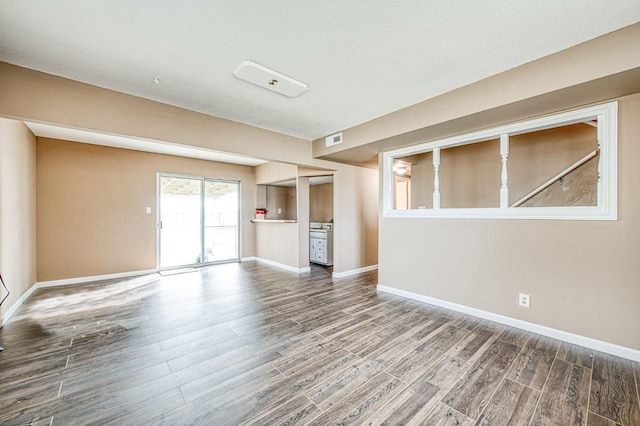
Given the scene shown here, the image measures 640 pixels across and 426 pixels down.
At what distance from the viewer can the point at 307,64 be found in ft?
7.34

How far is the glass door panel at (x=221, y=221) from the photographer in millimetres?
6316

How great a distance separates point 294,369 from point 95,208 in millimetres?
5117

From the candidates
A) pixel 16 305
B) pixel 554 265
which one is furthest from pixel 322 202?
pixel 16 305

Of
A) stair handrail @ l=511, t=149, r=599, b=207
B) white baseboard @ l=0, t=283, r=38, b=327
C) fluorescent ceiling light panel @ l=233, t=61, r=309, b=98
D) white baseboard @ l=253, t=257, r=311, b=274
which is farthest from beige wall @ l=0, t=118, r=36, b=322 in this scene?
stair handrail @ l=511, t=149, r=599, b=207

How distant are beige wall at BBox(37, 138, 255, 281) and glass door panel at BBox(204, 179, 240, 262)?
34.5 inches

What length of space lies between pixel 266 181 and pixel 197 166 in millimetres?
1651

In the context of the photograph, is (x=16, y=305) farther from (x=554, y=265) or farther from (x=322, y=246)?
(x=554, y=265)

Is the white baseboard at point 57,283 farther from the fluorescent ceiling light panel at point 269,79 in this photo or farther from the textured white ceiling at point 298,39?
the fluorescent ceiling light panel at point 269,79

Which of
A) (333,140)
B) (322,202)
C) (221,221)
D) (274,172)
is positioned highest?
(333,140)

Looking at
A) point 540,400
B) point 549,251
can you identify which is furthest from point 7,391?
point 549,251

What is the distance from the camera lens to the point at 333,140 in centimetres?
414

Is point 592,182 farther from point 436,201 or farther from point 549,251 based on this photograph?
point 436,201

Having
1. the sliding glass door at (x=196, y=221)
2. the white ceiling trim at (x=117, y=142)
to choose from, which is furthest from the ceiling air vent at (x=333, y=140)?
the sliding glass door at (x=196, y=221)

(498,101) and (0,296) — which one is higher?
(498,101)
